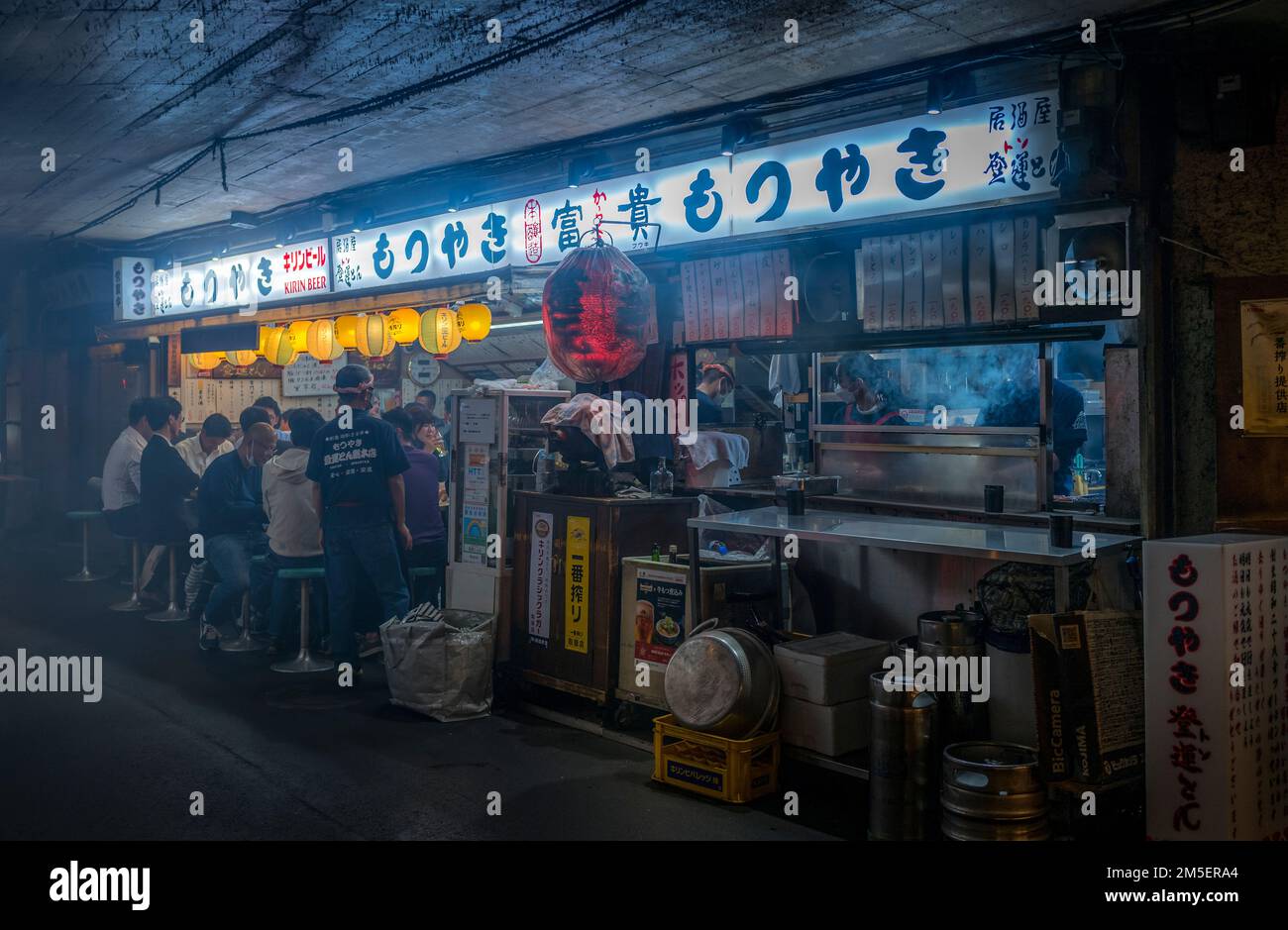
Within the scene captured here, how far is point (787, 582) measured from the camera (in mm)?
6941

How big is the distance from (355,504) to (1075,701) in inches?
206

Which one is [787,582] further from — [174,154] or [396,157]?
[174,154]

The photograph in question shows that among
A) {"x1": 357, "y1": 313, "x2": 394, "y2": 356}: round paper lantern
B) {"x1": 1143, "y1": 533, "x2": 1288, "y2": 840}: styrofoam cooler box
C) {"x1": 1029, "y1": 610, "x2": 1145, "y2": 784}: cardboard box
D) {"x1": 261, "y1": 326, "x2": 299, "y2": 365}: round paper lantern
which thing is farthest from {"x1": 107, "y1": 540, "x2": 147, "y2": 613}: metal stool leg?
{"x1": 1143, "y1": 533, "x2": 1288, "y2": 840}: styrofoam cooler box

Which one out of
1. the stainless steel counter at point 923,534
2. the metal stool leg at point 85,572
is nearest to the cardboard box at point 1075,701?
the stainless steel counter at point 923,534

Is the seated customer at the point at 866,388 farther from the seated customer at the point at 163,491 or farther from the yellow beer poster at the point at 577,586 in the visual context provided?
the seated customer at the point at 163,491

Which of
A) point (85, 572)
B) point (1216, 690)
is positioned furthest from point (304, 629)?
point (1216, 690)

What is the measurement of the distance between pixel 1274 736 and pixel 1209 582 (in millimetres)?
824

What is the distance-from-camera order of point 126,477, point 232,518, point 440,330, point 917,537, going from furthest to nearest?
point 126,477 < point 440,330 < point 232,518 < point 917,537

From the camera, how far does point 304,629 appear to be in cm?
830

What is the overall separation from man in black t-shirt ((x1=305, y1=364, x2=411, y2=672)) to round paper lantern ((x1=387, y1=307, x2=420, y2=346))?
241 centimetres

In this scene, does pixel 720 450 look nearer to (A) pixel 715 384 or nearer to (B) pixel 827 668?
(A) pixel 715 384

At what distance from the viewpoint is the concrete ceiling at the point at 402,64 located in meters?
5.62

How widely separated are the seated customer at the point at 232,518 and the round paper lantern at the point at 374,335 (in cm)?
148
